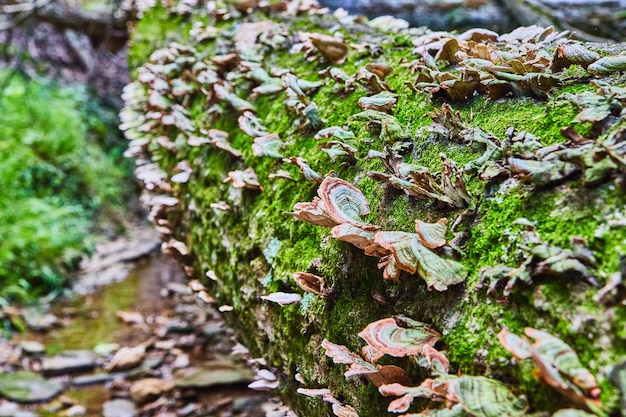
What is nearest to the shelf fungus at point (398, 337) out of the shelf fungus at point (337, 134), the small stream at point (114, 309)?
the shelf fungus at point (337, 134)

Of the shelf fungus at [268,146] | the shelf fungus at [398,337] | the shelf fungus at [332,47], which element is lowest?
the shelf fungus at [398,337]

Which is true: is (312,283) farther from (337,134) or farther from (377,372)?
(337,134)

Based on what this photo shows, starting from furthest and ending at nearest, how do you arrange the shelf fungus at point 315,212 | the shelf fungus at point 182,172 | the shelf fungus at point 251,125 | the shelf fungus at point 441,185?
1. the shelf fungus at point 182,172
2. the shelf fungus at point 251,125
3. the shelf fungus at point 315,212
4. the shelf fungus at point 441,185

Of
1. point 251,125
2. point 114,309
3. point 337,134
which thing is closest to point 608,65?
point 337,134

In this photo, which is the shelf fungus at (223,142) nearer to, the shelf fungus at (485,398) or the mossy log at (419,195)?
the mossy log at (419,195)

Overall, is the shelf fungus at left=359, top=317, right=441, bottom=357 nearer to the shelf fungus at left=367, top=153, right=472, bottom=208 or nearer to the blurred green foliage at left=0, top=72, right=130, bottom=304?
the shelf fungus at left=367, top=153, right=472, bottom=208
